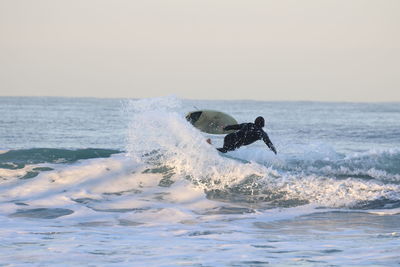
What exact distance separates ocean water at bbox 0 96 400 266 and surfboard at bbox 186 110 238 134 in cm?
54

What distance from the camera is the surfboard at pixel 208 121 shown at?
16.9 m

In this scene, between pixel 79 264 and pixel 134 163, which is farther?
pixel 134 163

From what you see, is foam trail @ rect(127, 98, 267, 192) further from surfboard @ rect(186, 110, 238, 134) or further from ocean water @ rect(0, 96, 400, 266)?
surfboard @ rect(186, 110, 238, 134)

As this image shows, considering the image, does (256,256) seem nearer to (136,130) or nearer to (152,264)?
(152,264)

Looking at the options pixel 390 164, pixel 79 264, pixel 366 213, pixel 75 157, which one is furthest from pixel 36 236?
pixel 390 164

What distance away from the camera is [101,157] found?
16.7 metres

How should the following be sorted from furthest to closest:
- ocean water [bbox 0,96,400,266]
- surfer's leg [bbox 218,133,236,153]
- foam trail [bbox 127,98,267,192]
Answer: surfer's leg [bbox 218,133,236,153]
foam trail [bbox 127,98,267,192]
ocean water [bbox 0,96,400,266]

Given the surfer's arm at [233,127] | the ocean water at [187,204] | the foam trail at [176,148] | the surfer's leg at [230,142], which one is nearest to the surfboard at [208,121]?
the ocean water at [187,204]

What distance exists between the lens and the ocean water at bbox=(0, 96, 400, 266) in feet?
28.3

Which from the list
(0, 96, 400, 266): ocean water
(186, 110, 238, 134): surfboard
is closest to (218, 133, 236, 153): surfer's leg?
(0, 96, 400, 266): ocean water

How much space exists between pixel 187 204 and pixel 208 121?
4239 millimetres

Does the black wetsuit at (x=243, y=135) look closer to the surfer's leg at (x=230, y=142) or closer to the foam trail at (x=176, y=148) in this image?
the surfer's leg at (x=230, y=142)

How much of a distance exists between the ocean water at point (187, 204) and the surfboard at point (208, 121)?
0.54 meters

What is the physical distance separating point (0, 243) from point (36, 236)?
28.9 inches
